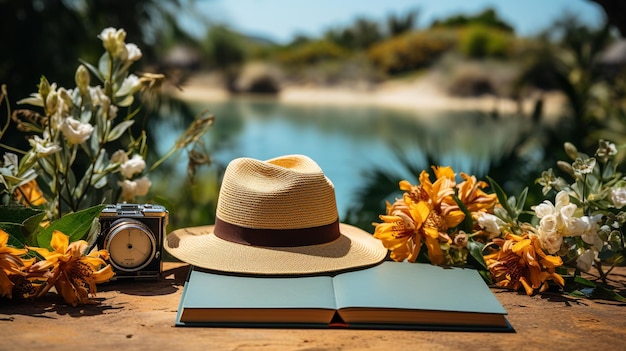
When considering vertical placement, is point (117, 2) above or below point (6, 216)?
above

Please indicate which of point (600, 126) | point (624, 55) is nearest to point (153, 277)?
point (600, 126)

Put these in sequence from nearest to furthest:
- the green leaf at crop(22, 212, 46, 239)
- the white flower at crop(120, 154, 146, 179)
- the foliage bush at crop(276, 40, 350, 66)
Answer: the green leaf at crop(22, 212, 46, 239) → the white flower at crop(120, 154, 146, 179) → the foliage bush at crop(276, 40, 350, 66)

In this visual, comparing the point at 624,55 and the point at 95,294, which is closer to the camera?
the point at 95,294

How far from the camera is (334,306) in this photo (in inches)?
37.1

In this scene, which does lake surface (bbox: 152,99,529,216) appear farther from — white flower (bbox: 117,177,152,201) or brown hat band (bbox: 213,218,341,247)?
brown hat band (bbox: 213,218,341,247)

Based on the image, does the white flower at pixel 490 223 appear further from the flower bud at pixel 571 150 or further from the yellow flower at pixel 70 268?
the yellow flower at pixel 70 268

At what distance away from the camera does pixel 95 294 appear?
1.02 metres

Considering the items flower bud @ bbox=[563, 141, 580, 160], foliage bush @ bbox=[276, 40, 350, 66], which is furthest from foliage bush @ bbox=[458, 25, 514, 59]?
flower bud @ bbox=[563, 141, 580, 160]

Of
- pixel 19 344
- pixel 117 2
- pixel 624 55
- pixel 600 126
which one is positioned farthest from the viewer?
pixel 624 55

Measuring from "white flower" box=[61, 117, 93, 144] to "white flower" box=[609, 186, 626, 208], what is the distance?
80cm

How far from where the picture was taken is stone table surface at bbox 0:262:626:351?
874mm

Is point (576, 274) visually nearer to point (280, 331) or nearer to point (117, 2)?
point (280, 331)

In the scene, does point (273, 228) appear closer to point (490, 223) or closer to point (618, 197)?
point (490, 223)

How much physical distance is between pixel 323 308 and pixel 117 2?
3.04 meters
